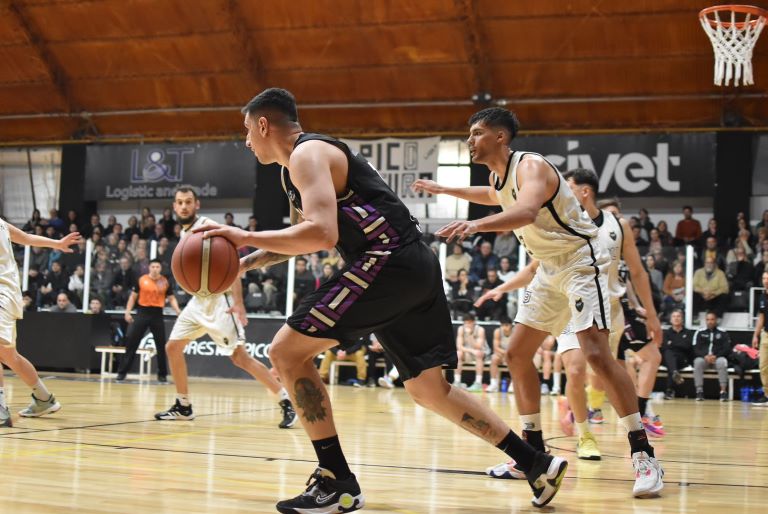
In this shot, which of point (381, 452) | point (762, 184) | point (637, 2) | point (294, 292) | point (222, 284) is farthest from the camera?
point (762, 184)

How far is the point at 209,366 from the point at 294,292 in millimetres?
2103

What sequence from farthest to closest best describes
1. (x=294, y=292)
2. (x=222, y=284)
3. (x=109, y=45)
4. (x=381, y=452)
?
(x=109, y=45) < (x=294, y=292) < (x=381, y=452) < (x=222, y=284)

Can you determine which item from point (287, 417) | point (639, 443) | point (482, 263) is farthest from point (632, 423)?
point (482, 263)

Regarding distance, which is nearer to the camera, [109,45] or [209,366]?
[209,366]

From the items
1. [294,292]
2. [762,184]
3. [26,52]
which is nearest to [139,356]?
[294,292]

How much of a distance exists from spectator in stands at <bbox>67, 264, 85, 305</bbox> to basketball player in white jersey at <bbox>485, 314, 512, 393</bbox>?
780 centimetres

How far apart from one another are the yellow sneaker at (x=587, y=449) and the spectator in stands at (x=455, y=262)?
416 inches

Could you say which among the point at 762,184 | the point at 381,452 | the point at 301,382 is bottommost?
the point at 381,452

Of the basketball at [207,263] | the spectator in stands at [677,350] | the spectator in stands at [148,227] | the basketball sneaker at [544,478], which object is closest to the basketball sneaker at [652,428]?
the basketball sneaker at [544,478]

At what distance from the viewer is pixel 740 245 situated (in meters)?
17.1

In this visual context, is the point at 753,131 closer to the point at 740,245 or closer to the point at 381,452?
the point at 740,245

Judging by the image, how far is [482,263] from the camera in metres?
17.0

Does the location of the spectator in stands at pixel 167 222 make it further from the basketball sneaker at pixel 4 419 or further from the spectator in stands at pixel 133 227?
the basketball sneaker at pixel 4 419

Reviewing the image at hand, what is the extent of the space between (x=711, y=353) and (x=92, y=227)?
15.4m
